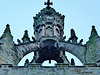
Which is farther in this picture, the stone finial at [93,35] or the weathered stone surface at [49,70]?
the stone finial at [93,35]

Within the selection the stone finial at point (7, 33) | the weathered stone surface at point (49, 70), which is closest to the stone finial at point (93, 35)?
the weathered stone surface at point (49, 70)

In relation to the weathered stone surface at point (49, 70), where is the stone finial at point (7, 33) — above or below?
above

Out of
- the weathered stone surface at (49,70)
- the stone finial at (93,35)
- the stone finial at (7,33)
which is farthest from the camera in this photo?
the stone finial at (7,33)

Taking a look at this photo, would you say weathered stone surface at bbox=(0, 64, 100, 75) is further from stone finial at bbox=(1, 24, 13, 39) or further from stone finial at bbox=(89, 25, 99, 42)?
stone finial at bbox=(1, 24, 13, 39)

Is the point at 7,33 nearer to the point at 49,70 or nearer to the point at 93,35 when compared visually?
the point at 93,35

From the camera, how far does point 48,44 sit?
21562 mm

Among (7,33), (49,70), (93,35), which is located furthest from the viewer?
(7,33)

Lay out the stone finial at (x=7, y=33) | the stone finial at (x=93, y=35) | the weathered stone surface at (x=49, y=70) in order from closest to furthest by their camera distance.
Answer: the weathered stone surface at (x=49, y=70) → the stone finial at (x=93, y=35) → the stone finial at (x=7, y=33)

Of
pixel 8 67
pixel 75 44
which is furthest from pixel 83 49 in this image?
pixel 8 67

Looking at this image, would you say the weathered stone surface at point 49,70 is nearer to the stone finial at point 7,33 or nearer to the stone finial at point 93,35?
the stone finial at point 93,35

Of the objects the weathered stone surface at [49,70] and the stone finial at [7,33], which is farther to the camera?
the stone finial at [7,33]

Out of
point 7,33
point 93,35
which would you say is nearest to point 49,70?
point 93,35

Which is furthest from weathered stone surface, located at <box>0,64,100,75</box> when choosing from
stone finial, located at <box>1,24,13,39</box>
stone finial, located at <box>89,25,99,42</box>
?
stone finial, located at <box>1,24,13,39</box>

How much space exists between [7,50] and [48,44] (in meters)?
4.18
